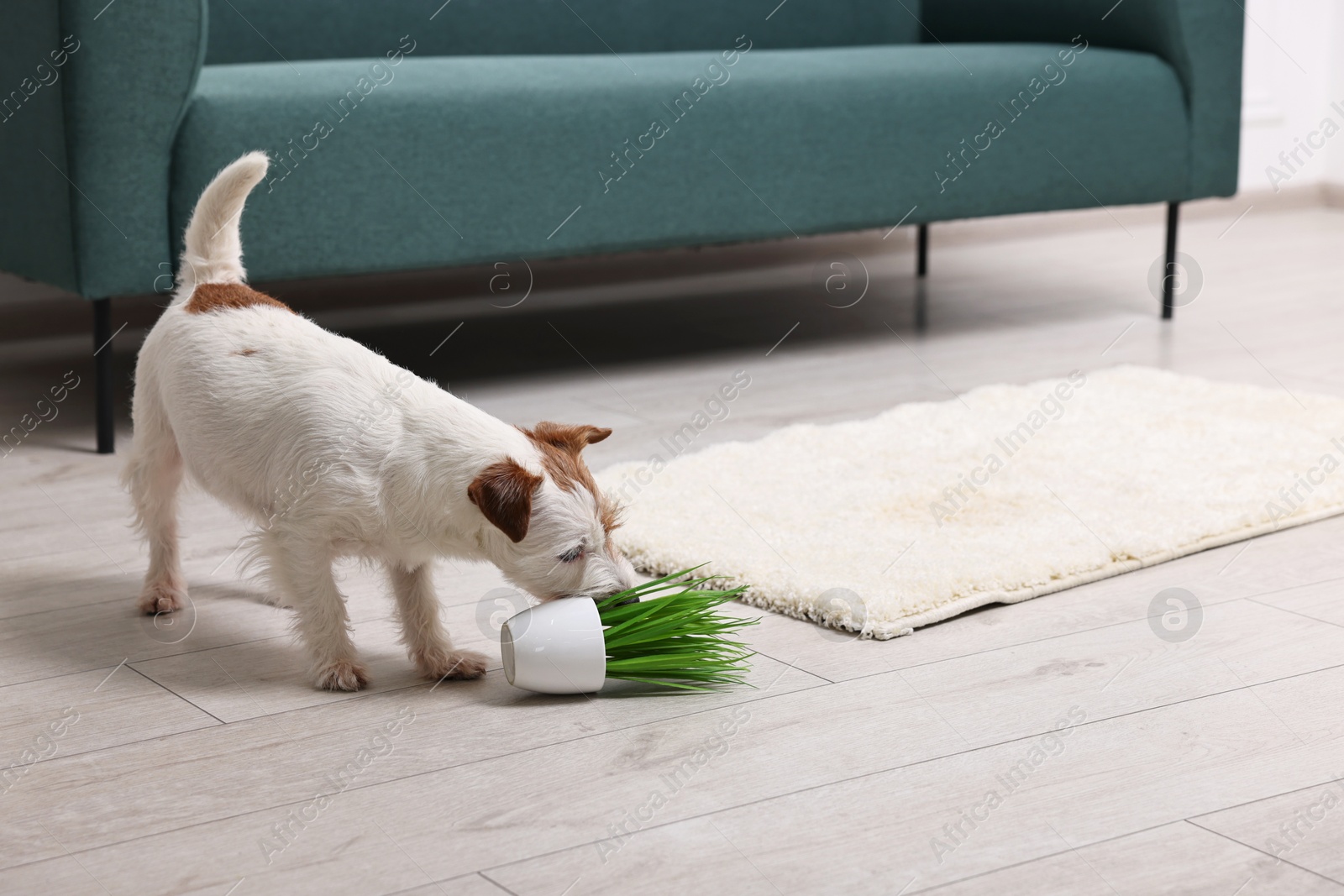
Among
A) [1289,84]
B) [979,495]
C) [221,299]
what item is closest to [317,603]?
[221,299]

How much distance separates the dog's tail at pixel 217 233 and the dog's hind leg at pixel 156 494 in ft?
0.49

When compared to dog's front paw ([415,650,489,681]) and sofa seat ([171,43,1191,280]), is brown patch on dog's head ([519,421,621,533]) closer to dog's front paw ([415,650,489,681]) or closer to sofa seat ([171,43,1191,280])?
dog's front paw ([415,650,489,681])

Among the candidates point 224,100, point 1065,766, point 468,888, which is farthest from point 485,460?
point 224,100

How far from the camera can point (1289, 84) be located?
5.11 meters

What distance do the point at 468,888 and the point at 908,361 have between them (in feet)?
7.07

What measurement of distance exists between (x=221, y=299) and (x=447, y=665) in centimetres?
48

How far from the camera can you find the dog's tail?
5.46ft

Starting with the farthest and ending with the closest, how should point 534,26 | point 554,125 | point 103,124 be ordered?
point 534,26 → point 554,125 → point 103,124

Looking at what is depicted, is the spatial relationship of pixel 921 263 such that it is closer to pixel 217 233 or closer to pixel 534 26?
pixel 534 26

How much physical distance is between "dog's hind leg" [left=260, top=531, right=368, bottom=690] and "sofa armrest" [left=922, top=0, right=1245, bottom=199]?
2.54 metres

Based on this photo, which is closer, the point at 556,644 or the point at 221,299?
the point at 556,644

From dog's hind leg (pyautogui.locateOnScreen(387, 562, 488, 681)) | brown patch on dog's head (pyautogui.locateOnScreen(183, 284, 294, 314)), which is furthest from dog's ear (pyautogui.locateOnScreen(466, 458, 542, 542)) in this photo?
brown patch on dog's head (pyautogui.locateOnScreen(183, 284, 294, 314))

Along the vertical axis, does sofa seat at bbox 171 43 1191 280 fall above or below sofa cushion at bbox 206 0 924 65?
below

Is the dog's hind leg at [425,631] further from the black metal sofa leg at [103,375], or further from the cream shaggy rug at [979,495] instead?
the black metal sofa leg at [103,375]
